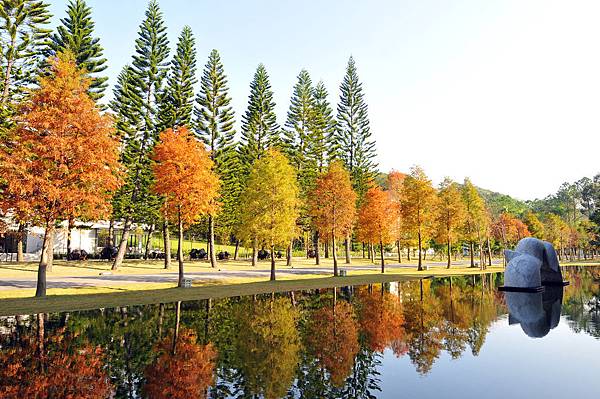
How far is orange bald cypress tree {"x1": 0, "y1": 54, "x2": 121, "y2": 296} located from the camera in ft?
61.5

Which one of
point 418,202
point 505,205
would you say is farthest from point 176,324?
point 505,205

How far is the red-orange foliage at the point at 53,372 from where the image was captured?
24.1 feet

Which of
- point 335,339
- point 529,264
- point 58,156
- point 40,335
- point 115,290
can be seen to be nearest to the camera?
point 335,339

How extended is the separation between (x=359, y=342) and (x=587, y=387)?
515 cm

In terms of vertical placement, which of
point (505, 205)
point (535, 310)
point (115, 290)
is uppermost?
point (505, 205)

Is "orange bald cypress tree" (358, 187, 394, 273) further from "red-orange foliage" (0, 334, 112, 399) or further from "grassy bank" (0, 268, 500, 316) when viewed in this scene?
"red-orange foliage" (0, 334, 112, 399)

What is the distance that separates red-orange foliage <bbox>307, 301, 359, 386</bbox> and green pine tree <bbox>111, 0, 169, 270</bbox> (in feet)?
85.7

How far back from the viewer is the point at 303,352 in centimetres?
1008

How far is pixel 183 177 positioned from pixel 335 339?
16620 mm

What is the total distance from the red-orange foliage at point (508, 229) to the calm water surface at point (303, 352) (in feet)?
146

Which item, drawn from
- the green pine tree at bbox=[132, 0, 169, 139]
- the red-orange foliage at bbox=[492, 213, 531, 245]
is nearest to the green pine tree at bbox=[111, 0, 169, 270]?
the green pine tree at bbox=[132, 0, 169, 139]

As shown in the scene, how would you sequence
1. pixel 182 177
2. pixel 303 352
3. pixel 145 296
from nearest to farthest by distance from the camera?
pixel 303 352, pixel 145 296, pixel 182 177

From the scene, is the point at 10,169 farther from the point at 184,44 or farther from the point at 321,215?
the point at 184,44

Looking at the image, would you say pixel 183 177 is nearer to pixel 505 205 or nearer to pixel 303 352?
pixel 303 352
